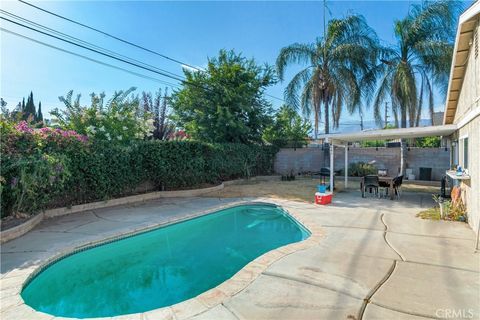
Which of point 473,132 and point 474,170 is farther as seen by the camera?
point 473,132

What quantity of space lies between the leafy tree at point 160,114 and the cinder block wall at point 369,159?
8256 millimetres

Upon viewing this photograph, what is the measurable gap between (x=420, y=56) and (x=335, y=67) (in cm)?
448

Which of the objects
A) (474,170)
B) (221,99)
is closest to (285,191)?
(221,99)

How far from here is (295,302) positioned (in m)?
3.55

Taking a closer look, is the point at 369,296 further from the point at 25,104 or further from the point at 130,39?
the point at 25,104

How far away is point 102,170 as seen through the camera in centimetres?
954

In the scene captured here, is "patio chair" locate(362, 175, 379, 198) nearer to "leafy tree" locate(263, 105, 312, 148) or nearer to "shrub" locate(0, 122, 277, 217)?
"shrub" locate(0, 122, 277, 217)

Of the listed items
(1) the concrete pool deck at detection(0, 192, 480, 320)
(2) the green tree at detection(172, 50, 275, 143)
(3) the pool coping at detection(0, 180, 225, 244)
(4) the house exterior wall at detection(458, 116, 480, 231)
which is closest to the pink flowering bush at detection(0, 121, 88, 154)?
(3) the pool coping at detection(0, 180, 225, 244)

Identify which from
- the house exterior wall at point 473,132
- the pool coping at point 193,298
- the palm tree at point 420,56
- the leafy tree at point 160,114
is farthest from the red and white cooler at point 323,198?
the leafy tree at point 160,114

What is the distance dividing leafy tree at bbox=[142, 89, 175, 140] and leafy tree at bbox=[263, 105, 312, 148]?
7.03 m

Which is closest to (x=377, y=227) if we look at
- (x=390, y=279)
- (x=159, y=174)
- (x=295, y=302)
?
(x=390, y=279)

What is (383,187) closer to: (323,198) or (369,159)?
(323,198)

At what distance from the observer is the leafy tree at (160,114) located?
62.0 feet

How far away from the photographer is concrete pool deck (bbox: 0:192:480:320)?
11.1 ft
